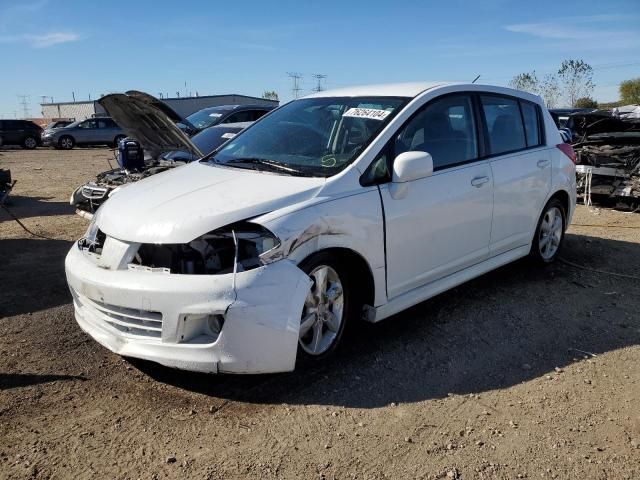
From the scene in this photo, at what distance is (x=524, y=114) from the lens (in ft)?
17.6

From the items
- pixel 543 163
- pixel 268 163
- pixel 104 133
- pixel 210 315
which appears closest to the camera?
pixel 210 315

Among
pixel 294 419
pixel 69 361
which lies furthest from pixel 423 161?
pixel 69 361

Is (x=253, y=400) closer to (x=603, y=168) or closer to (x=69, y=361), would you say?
(x=69, y=361)

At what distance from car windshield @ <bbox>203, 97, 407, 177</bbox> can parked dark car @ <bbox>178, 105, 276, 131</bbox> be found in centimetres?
633

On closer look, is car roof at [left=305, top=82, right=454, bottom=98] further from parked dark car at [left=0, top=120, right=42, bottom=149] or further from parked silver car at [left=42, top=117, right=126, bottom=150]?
parked dark car at [left=0, top=120, right=42, bottom=149]

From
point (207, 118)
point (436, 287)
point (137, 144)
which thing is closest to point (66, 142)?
point (207, 118)

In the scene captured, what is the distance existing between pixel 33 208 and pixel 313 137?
7279mm

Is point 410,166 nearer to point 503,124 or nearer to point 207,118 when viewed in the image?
point 503,124

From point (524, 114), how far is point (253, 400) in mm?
3792

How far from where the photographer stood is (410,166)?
145 inches

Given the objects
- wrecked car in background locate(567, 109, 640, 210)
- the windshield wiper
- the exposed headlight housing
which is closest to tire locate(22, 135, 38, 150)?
wrecked car in background locate(567, 109, 640, 210)

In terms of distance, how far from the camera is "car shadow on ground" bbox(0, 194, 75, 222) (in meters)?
8.95

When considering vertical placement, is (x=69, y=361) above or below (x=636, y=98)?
below

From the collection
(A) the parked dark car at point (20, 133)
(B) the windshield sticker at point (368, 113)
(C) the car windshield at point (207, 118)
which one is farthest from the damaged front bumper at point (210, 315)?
(A) the parked dark car at point (20, 133)
